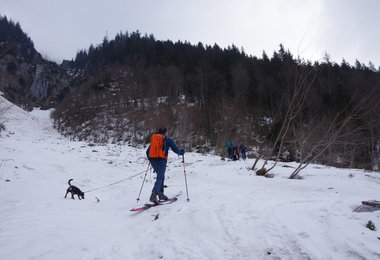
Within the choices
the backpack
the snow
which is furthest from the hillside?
the snow

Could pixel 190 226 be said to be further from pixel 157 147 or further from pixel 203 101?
pixel 203 101

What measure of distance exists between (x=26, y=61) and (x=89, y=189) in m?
97.5

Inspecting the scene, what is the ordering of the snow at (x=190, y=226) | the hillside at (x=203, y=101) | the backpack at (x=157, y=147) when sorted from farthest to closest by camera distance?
the hillside at (x=203, y=101)
the backpack at (x=157, y=147)
the snow at (x=190, y=226)

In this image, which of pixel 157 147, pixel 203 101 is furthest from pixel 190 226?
pixel 203 101

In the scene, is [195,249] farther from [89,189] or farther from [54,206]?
[89,189]

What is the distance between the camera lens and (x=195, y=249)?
13.5ft

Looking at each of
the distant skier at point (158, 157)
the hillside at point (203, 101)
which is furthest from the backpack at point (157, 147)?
the hillside at point (203, 101)

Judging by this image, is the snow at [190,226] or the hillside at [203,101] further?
the hillside at [203,101]

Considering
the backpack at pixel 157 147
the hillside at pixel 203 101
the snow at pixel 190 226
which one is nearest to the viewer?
the snow at pixel 190 226

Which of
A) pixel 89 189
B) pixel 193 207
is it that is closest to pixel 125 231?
pixel 193 207

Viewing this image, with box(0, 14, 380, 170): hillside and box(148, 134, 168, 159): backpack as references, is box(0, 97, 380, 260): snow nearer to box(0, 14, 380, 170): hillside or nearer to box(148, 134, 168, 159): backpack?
box(148, 134, 168, 159): backpack

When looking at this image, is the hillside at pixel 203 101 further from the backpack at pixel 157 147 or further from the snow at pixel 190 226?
the snow at pixel 190 226

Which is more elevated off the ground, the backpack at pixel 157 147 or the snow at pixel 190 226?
the backpack at pixel 157 147

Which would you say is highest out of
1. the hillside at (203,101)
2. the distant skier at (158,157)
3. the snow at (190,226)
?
the hillside at (203,101)
